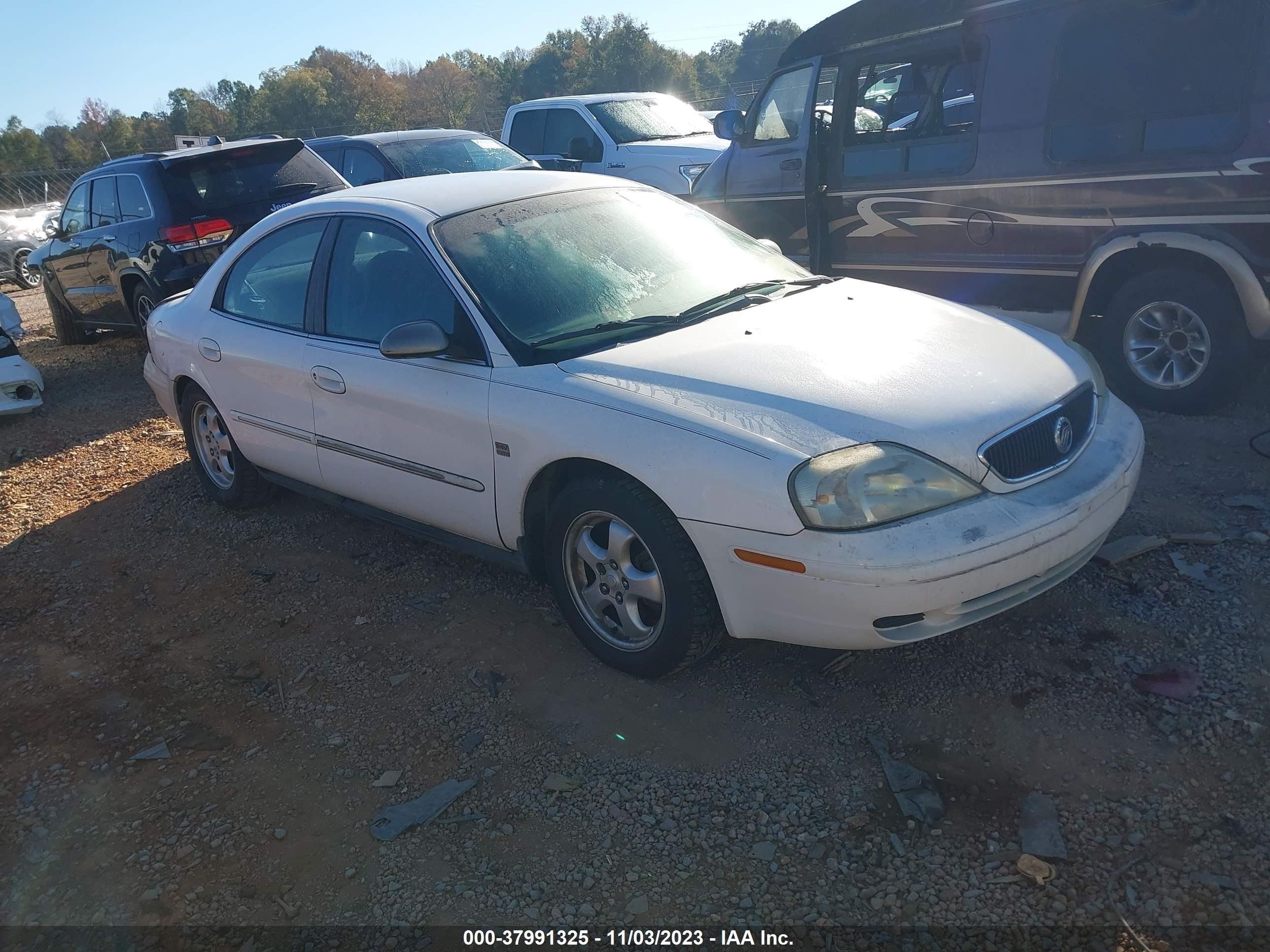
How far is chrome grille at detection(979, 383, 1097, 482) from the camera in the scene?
10.1 ft

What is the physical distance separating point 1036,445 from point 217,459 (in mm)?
4361

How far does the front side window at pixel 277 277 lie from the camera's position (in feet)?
14.8

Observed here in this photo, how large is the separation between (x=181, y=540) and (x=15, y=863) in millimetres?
2556

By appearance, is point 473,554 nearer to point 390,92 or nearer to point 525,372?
point 525,372

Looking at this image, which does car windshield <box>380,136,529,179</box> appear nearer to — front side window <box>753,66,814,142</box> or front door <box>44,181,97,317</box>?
front door <box>44,181,97,317</box>

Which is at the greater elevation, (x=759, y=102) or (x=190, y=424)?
(x=759, y=102)

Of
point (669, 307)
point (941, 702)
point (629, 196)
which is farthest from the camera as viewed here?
point (629, 196)

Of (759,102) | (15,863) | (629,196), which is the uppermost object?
(759,102)

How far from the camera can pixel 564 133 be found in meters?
12.2

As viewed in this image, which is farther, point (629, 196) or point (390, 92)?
point (390, 92)

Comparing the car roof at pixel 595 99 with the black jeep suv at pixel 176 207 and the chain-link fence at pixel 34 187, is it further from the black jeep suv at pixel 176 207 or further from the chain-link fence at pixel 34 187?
the chain-link fence at pixel 34 187

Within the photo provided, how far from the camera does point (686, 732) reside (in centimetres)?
319

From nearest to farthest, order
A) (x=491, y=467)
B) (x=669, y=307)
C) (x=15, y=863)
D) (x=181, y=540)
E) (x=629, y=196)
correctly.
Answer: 1. (x=15, y=863)
2. (x=491, y=467)
3. (x=669, y=307)
4. (x=629, y=196)
5. (x=181, y=540)

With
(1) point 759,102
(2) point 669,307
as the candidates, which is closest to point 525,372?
(2) point 669,307
